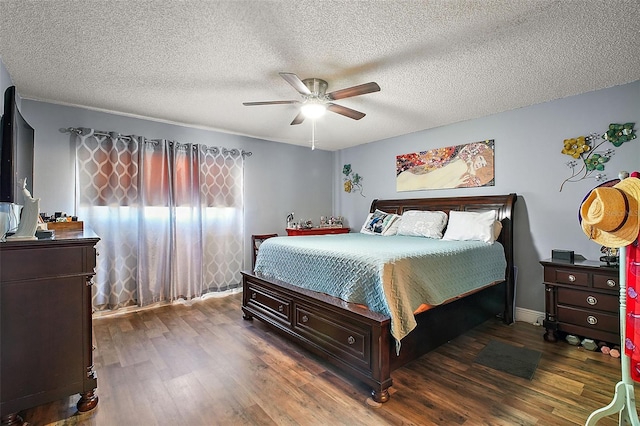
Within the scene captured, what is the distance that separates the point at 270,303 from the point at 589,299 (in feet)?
9.48

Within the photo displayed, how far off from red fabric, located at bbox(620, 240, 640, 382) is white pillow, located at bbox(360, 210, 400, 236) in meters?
2.64

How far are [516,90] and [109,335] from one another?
4.66 metres

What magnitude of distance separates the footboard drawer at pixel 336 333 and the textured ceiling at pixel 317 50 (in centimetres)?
198

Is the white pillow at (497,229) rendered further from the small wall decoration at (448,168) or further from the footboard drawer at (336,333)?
the footboard drawer at (336,333)

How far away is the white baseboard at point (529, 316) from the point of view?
3.28 m

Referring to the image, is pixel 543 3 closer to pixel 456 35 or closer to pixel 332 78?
pixel 456 35

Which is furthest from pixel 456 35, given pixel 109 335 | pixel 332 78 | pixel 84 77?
pixel 109 335

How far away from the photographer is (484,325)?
330 cm

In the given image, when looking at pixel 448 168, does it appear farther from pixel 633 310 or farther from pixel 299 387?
pixel 299 387

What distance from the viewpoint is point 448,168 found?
13.5ft

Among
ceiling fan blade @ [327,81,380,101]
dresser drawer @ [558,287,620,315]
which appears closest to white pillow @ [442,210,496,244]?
dresser drawer @ [558,287,620,315]

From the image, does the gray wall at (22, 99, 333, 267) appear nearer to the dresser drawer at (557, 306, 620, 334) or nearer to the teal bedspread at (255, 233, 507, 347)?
the teal bedspread at (255, 233, 507, 347)

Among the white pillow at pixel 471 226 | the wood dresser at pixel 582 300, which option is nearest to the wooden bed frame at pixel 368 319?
the white pillow at pixel 471 226

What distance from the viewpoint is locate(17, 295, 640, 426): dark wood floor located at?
5.83 ft
